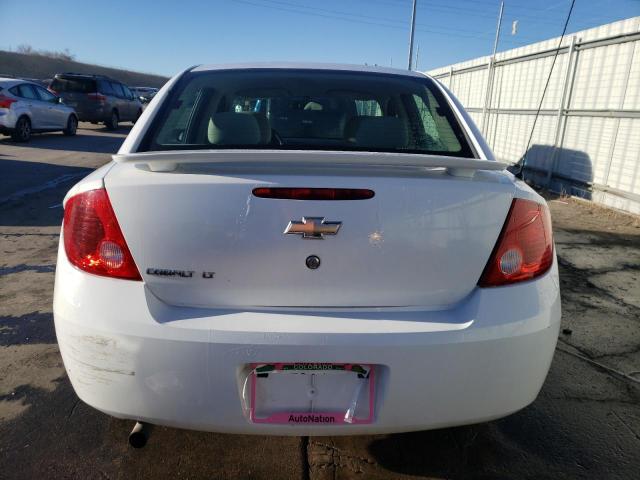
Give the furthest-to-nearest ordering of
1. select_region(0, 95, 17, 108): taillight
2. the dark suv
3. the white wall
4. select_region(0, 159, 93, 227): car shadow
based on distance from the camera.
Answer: the dark suv
select_region(0, 95, 17, 108): taillight
the white wall
select_region(0, 159, 93, 227): car shadow

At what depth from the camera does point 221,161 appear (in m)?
1.49

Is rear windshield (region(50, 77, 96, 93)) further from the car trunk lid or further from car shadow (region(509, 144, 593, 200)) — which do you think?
the car trunk lid

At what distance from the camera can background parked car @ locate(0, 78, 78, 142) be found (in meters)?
11.3

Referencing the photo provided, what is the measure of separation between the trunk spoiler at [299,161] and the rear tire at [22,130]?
1238 centimetres

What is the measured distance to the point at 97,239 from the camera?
5.07ft

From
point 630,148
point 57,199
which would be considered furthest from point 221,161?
point 630,148

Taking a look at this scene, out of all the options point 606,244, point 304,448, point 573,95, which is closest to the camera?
point 304,448

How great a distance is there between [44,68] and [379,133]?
6603 centimetres

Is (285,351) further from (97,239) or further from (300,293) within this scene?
(97,239)

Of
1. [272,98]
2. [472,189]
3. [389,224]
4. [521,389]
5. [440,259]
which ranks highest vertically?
[272,98]

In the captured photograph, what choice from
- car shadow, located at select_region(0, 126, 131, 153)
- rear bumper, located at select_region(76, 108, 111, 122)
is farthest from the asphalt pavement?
rear bumper, located at select_region(76, 108, 111, 122)

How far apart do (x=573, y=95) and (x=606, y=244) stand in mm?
3996

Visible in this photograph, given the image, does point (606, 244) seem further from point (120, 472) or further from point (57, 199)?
point (57, 199)

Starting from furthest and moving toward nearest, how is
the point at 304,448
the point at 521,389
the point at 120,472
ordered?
the point at 304,448
the point at 120,472
the point at 521,389
